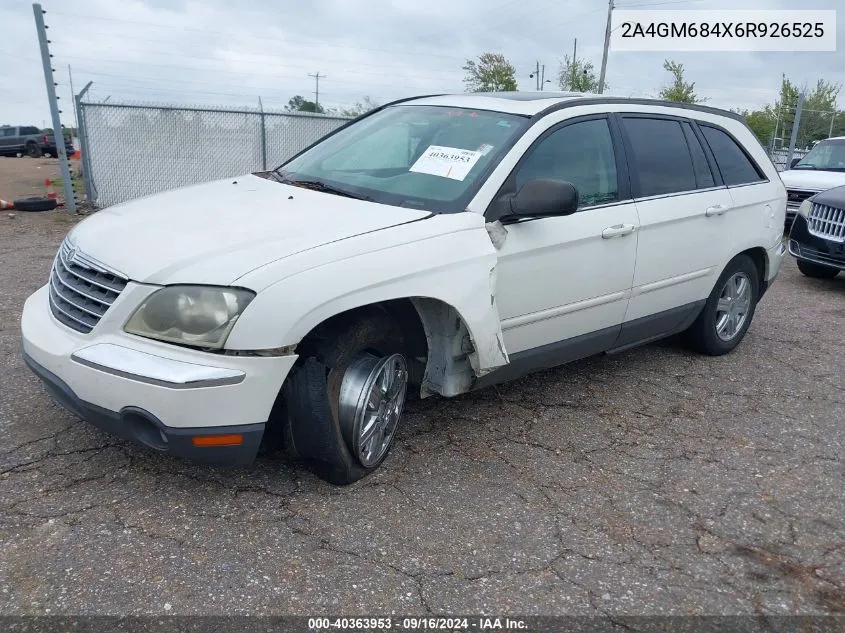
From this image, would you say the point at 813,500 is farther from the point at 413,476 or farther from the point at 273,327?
the point at 273,327

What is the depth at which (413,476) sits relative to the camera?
11.2ft

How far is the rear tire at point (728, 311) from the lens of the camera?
5082 mm

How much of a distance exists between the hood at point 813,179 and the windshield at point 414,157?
8.56 meters

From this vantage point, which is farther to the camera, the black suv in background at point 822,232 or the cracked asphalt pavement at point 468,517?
the black suv in background at point 822,232

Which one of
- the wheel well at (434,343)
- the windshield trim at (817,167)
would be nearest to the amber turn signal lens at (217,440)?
the wheel well at (434,343)

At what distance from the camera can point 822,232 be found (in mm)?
8070

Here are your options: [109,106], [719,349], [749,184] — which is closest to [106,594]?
[719,349]

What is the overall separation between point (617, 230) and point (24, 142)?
34.5m

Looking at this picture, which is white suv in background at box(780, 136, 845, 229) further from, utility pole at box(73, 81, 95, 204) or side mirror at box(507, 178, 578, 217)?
utility pole at box(73, 81, 95, 204)

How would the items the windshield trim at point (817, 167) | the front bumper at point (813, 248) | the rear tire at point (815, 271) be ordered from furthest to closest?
the windshield trim at point (817, 167), the rear tire at point (815, 271), the front bumper at point (813, 248)

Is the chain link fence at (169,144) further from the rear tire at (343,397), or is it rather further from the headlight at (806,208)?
the rear tire at (343,397)

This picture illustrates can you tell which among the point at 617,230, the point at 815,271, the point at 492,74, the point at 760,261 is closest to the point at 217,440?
the point at 617,230

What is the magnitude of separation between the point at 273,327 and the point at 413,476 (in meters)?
1.11

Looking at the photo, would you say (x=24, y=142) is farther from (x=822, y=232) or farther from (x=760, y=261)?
(x=760, y=261)
